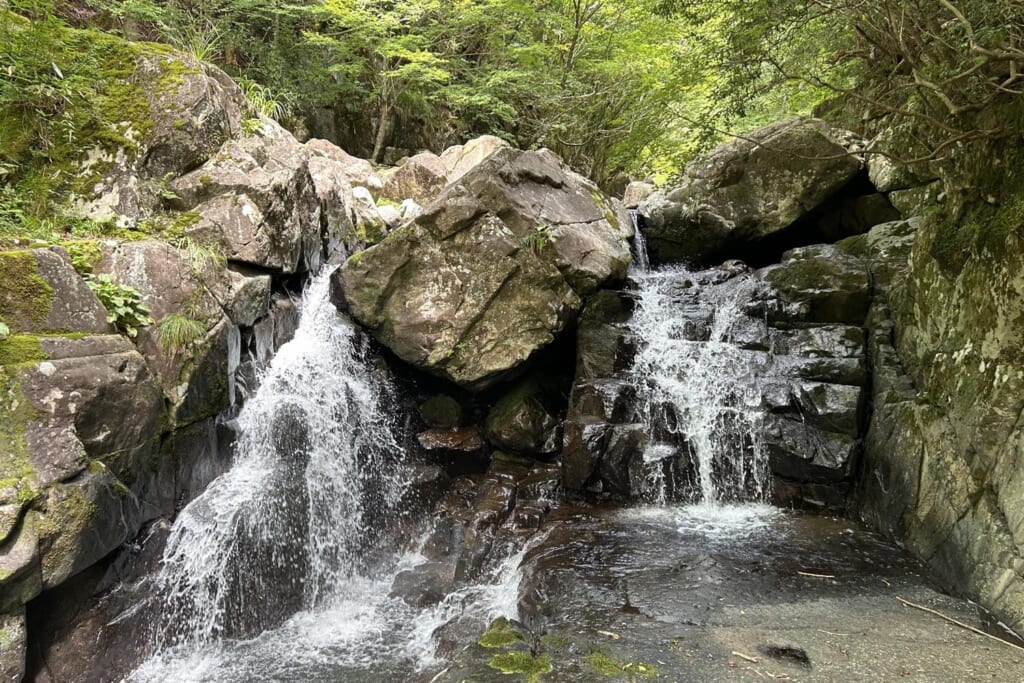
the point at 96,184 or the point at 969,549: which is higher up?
the point at 96,184

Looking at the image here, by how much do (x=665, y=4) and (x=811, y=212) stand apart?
5.90 metres

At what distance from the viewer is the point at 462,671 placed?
3.97 metres

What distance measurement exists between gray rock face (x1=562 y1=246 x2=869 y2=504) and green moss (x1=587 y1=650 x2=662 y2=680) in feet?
10.6

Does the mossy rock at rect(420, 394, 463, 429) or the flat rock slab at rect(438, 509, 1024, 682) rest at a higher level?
the mossy rock at rect(420, 394, 463, 429)

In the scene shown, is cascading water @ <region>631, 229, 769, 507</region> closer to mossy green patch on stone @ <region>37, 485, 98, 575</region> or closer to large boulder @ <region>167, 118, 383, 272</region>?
large boulder @ <region>167, 118, 383, 272</region>

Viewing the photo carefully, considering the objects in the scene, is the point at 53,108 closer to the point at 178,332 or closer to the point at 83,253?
the point at 83,253

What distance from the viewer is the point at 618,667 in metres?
3.88

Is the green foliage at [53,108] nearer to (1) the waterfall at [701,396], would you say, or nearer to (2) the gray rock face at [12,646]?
(2) the gray rock face at [12,646]

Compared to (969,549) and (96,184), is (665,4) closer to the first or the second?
(969,549)

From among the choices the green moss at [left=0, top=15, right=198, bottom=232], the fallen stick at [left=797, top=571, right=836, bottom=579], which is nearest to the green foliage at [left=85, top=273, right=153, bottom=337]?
the green moss at [left=0, top=15, right=198, bottom=232]

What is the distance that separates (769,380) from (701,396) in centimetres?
89

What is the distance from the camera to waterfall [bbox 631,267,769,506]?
7.15m

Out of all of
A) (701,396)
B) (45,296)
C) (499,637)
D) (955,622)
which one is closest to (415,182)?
(701,396)

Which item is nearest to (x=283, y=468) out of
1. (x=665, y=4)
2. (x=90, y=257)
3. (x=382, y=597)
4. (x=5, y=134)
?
(x=382, y=597)
